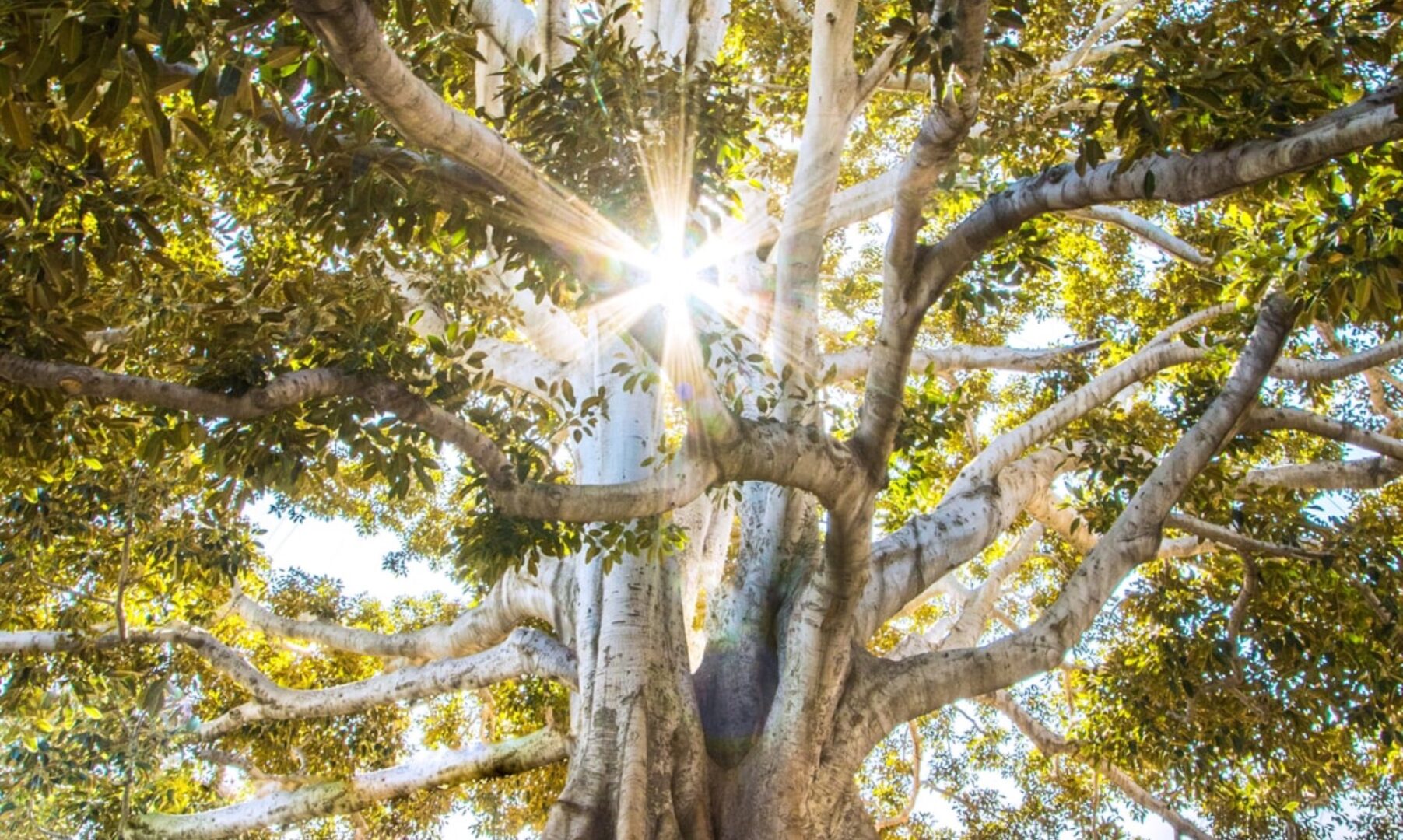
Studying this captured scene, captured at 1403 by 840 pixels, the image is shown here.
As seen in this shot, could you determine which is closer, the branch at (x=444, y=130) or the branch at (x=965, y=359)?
the branch at (x=444, y=130)

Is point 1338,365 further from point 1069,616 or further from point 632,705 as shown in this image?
point 632,705

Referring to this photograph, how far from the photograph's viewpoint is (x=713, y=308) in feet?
16.4

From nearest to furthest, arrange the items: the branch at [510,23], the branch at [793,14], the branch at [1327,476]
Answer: the branch at [510,23] < the branch at [1327,476] < the branch at [793,14]

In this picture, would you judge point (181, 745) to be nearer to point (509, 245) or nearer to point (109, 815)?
point (109, 815)

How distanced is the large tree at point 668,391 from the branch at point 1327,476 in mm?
23

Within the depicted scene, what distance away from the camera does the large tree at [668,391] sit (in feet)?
9.89

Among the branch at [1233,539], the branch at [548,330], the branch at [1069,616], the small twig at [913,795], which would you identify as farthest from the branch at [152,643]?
the small twig at [913,795]

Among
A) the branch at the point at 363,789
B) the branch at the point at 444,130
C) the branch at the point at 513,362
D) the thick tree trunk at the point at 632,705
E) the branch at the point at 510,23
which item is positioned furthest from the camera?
the branch at the point at 513,362

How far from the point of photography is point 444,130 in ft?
8.81

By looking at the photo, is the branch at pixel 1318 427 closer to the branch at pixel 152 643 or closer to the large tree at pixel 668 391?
the large tree at pixel 668 391

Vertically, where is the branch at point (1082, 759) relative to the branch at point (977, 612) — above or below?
below

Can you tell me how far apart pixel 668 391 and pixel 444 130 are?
3434mm

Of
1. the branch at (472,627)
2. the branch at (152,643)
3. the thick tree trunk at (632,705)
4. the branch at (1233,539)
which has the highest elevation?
the branch at (472,627)

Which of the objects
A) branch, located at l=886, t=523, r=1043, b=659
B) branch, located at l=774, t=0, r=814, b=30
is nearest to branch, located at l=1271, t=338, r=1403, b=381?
branch, located at l=886, t=523, r=1043, b=659
